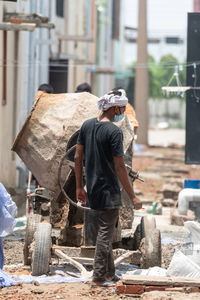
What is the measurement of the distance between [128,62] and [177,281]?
3278 inches

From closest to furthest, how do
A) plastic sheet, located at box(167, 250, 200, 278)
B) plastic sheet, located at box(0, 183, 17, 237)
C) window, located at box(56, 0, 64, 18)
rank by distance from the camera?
plastic sheet, located at box(167, 250, 200, 278) → plastic sheet, located at box(0, 183, 17, 237) → window, located at box(56, 0, 64, 18)

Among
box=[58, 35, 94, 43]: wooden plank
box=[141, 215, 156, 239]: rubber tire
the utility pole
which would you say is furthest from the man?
the utility pole

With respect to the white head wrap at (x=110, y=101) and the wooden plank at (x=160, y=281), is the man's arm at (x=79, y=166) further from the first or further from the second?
the wooden plank at (x=160, y=281)

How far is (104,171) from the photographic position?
791cm

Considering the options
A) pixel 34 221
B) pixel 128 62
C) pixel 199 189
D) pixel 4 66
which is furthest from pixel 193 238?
pixel 128 62

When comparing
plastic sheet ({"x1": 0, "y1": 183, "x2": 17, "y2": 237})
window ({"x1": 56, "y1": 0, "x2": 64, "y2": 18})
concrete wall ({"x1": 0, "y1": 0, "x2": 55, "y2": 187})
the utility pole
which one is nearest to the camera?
plastic sheet ({"x1": 0, "y1": 183, "x2": 17, "y2": 237})

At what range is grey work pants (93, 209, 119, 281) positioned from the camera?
7965 mm

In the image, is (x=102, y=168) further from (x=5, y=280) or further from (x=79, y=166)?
(x=5, y=280)

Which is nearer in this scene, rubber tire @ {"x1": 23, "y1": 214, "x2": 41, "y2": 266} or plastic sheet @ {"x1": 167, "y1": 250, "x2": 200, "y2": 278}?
plastic sheet @ {"x1": 167, "y1": 250, "x2": 200, "y2": 278}

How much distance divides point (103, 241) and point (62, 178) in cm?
130

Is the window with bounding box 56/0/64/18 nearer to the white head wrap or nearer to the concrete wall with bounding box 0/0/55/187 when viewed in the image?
the concrete wall with bounding box 0/0/55/187

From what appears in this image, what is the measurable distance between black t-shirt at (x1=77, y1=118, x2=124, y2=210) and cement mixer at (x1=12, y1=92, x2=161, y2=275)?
68cm

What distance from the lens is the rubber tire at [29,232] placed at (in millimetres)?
9039

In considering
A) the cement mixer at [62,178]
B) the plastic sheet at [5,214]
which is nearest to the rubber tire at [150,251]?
the cement mixer at [62,178]
